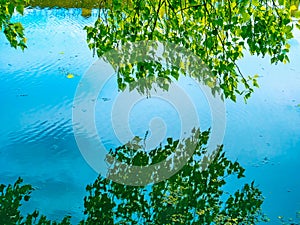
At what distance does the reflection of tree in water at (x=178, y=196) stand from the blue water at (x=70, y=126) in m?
0.12

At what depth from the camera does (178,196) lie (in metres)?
3.50

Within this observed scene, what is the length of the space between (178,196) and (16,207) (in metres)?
1.21

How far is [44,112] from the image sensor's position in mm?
4609

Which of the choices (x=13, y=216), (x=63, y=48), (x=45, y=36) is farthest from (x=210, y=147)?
(x=45, y=36)

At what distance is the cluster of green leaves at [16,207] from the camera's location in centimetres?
319

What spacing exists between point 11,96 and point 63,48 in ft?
5.76

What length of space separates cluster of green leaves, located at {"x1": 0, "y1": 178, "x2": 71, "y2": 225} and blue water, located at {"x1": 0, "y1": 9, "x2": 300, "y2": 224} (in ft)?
0.21

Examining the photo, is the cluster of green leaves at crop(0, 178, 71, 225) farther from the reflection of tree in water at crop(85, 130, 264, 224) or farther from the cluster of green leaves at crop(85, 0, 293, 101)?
the cluster of green leaves at crop(85, 0, 293, 101)

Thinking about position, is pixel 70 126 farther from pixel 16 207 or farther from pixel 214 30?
pixel 214 30

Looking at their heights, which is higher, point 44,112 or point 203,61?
point 44,112

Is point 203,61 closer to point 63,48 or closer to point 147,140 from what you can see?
point 147,140

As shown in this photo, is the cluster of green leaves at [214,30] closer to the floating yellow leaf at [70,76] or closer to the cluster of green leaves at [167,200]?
the cluster of green leaves at [167,200]

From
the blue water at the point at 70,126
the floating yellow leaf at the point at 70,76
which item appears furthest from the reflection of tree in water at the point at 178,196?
the floating yellow leaf at the point at 70,76

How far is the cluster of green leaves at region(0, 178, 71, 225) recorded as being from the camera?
3.19 m
